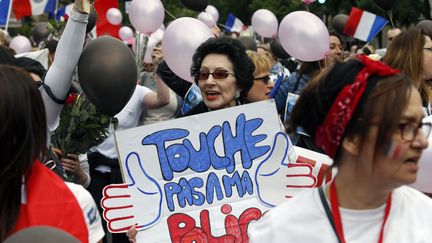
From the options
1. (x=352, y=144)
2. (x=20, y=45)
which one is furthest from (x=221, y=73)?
(x=20, y=45)

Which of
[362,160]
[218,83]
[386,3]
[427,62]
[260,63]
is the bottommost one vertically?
[386,3]

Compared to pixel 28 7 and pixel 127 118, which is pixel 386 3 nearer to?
pixel 127 118

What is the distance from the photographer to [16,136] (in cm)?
234

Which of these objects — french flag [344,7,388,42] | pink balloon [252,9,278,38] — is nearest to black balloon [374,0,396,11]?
french flag [344,7,388,42]

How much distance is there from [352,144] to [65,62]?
69.0 inches

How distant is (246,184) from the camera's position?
4.02 m

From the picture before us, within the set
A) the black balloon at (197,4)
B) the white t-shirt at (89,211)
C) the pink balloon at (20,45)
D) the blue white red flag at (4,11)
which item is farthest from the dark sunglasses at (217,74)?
the pink balloon at (20,45)

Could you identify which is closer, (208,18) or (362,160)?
(362,160)

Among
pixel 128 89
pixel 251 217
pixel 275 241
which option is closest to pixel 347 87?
pixel 275 241

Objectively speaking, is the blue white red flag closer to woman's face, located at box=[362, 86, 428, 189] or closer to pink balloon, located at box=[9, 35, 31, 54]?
pink balloon, located at box=[9, 35, 31, 54]

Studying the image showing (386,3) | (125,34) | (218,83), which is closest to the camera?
(218,83)

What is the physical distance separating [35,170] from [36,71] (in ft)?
5.38

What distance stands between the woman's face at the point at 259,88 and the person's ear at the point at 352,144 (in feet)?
9.57

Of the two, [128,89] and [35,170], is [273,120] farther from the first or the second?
[35,170]
